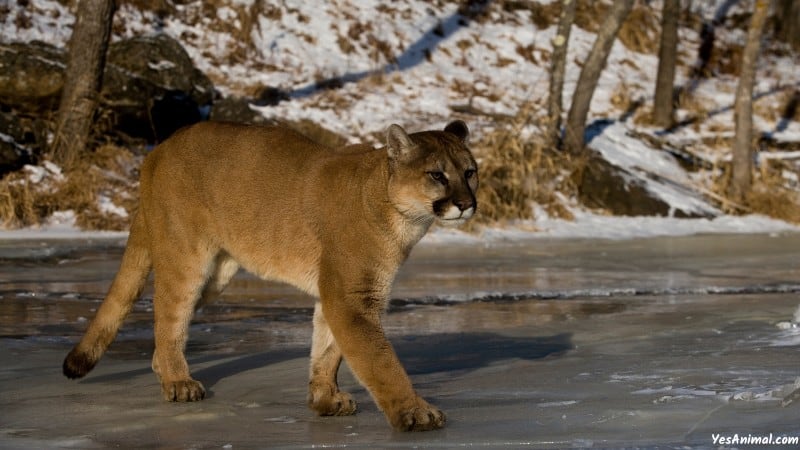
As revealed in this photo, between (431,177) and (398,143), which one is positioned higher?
(398,143)

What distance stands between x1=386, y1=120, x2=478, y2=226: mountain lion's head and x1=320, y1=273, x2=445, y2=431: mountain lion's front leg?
0.47 metres

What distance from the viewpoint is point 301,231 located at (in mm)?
6895

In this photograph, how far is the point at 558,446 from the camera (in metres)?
5.34

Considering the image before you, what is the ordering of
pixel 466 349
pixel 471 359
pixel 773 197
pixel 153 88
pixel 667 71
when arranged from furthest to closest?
1. pixel 667 71
2. pixel 773 197
3. pixel 153 88
4. pixel 466 349
5. pixel 471 359

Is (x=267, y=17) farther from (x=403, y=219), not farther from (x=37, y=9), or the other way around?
(x=403, y=219)

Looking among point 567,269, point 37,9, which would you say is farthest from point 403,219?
point 37,9

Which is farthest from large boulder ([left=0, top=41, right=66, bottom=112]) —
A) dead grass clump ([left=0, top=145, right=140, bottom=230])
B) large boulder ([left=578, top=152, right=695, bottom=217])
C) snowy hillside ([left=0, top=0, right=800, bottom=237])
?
large boulder ([left=578, top=152, right=695, bottom=217])

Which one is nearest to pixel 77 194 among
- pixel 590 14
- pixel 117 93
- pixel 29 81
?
pixel 29 81

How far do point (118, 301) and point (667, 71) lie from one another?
18.8 metres

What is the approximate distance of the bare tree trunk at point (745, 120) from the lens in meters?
20.9

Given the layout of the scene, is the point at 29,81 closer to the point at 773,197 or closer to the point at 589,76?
the point at 589,76

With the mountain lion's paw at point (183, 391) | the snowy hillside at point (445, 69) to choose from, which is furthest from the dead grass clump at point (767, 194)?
the mountain lion's paw at point (183, 391)

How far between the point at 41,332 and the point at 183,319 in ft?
7.62

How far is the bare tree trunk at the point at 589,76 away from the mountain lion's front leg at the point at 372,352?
49.2 feet
